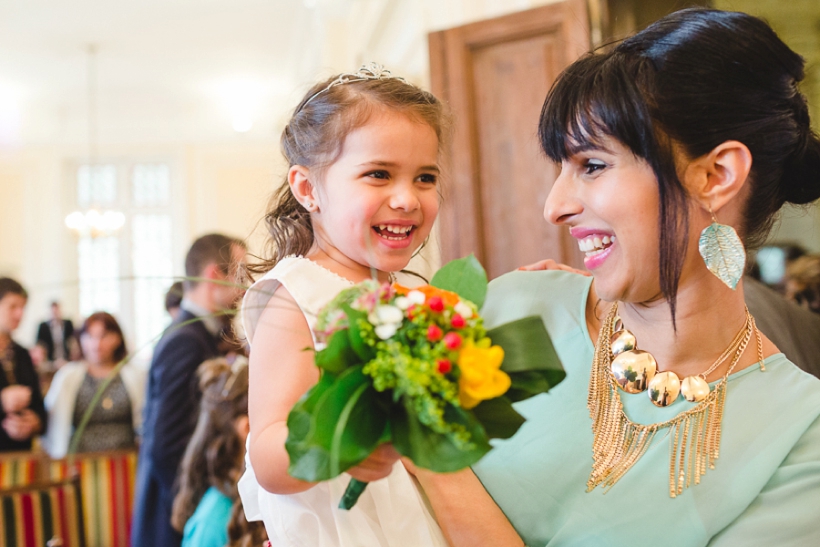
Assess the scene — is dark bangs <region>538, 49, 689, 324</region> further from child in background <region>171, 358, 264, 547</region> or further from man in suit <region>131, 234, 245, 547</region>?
man in suit <region>131, 234, 245, 547</region>

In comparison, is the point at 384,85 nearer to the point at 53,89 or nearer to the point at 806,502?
the point at 806,502

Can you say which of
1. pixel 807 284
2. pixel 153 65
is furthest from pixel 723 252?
pixel 153 65

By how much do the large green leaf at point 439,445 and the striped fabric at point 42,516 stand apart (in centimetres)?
216

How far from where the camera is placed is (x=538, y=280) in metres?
1.48

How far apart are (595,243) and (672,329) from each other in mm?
225

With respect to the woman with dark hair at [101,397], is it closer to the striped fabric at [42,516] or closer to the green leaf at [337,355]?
the striped fabric at [42,516]

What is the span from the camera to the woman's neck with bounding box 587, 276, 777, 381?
128 cm

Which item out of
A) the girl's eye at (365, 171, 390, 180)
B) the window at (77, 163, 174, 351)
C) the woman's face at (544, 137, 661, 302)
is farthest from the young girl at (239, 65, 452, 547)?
the window at (77, 163, 174, 351)

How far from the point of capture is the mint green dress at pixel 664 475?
114 centimetres

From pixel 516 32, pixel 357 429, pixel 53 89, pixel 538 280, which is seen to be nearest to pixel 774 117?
pixel 538 280

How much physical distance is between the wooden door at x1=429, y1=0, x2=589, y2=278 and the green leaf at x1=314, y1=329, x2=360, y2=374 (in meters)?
2.47

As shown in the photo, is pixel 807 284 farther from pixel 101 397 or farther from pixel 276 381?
pixel 101 397

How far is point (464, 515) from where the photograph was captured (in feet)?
3.96

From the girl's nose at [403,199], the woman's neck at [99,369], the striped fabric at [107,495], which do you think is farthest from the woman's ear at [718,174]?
the woman's neck at [99,369]
